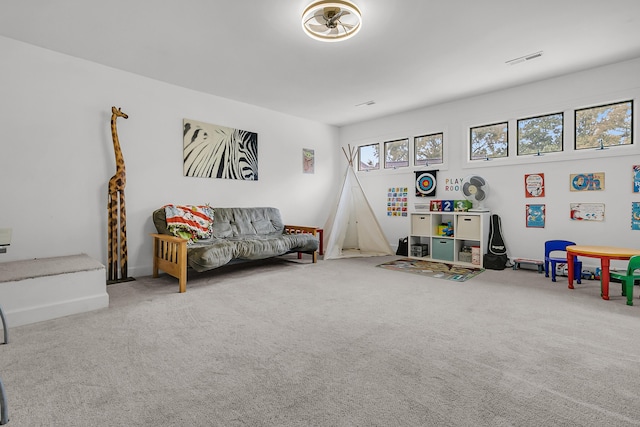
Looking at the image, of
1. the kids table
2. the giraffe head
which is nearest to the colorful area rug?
the kids table

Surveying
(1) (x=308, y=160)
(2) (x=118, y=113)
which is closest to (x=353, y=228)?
(1) (x=308, y=160)

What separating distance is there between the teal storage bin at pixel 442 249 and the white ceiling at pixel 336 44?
2.21 metres

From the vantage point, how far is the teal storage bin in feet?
15.4

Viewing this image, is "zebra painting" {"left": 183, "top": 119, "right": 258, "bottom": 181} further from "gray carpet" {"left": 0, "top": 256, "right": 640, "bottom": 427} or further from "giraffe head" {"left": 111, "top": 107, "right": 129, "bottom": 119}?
"gray carpet" {"left": 0, "top": 256, "right": 640, "bottom": 427}

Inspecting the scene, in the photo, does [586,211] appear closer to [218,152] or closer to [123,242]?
[218,152]

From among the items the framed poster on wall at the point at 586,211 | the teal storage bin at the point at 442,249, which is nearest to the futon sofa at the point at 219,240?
the teal storage bin at the point at 442,249

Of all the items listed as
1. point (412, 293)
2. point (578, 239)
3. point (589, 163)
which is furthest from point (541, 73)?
point (412, 293)

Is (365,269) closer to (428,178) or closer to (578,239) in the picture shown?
(428,178)

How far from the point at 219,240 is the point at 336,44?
264 centimetres

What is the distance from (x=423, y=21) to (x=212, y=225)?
3.31 m

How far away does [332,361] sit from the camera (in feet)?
5.86

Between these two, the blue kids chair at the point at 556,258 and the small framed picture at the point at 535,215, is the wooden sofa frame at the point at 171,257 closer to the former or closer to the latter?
the blue kids chair at the point at 556,258

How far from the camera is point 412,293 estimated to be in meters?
3.13

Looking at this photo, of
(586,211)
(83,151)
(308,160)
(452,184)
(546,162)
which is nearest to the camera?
(83,151)
